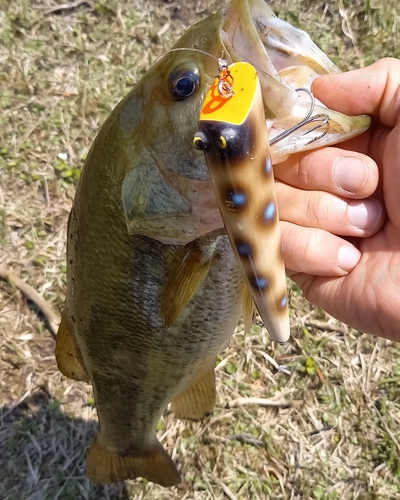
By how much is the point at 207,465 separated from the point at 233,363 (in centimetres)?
55

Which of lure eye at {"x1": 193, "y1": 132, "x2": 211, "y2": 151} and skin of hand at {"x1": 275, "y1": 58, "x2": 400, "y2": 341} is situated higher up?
lure eye at {"x1": 193, "y1": 132, "x2": 211, "y2": 151}

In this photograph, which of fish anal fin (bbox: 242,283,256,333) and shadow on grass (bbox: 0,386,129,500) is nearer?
fish anal fin (bbox: 242,283,256,333)

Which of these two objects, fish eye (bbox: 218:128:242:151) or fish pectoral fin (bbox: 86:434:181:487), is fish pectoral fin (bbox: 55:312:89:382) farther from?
fish eye (bbox: 218:128:242:151)

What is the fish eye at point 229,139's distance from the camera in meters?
0.87

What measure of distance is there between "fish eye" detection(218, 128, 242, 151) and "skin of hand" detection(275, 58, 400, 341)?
559mm

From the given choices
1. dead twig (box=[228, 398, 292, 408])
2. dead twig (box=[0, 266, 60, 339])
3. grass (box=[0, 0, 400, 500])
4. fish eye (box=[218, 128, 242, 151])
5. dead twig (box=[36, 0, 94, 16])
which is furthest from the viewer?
dead twig (box=[36, 0, 94, 16])

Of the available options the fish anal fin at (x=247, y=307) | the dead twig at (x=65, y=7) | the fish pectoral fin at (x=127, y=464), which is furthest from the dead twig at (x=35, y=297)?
the dead twig at (x=65, y=7)

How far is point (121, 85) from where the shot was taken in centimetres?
351

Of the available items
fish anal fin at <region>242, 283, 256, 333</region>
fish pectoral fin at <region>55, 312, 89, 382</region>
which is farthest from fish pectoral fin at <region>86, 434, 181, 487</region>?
fish anal fin at <region>242, 283, 256, 333</region>

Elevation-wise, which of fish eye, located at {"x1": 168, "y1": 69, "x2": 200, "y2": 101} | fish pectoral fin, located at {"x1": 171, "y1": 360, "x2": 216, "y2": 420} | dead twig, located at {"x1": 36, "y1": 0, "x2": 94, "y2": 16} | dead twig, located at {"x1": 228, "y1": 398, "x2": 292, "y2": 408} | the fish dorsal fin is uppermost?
fish eye, located at {"x1": 168, "y1": 69, "x2": 200, "y2": 101}

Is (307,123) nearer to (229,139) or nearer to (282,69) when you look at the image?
(282,69)

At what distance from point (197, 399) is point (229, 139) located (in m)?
1.56

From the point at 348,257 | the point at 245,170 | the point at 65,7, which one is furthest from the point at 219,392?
the point at 65,7

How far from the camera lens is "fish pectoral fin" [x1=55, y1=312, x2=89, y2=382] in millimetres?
1916
